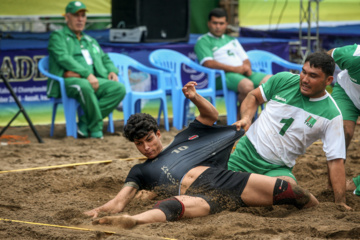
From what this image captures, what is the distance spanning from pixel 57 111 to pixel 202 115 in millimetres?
5202

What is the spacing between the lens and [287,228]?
13.1 ft

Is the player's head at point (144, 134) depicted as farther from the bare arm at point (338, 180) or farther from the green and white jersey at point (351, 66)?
the green and white jersey at point (351, 66)

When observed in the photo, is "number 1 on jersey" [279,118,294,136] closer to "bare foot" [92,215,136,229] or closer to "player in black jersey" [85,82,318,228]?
"player in black jersey" [85,82,318,228]

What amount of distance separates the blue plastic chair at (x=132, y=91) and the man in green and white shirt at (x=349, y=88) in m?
3.63

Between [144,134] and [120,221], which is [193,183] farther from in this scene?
[120,221]

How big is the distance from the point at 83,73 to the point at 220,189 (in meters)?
4.36

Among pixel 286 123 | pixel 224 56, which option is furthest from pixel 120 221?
pixel 224 56

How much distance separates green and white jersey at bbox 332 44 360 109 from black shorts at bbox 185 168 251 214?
1.67 metres

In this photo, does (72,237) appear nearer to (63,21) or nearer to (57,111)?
(57,111)


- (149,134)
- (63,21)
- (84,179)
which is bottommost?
(84,179)

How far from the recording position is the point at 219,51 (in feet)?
31.2

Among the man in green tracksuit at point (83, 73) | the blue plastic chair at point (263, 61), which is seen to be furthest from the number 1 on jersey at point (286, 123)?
the blue plastic chair at point (263, 61)

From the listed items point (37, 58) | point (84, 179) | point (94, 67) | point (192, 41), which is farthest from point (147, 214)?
point (192, 41)

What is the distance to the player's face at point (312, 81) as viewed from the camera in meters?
4.76
